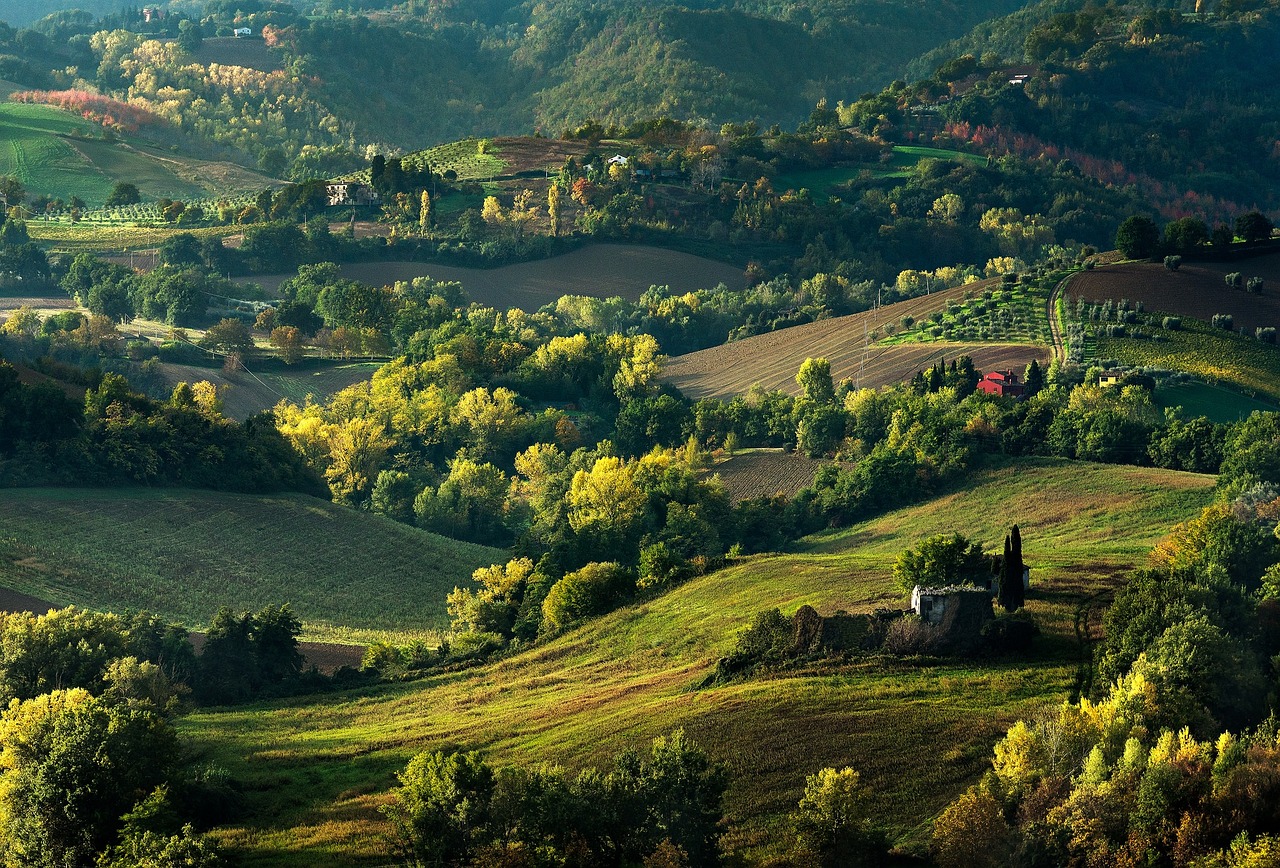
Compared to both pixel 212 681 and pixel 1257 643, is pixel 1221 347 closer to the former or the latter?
pixel 1257 643

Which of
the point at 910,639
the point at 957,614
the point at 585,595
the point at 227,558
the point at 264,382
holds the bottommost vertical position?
the point at 227,558

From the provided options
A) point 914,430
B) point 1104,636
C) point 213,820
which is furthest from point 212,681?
point 914,430

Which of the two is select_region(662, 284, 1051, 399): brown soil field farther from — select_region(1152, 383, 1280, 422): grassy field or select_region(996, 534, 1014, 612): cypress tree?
select_region(996, 534, 1014, 612): cypress tree

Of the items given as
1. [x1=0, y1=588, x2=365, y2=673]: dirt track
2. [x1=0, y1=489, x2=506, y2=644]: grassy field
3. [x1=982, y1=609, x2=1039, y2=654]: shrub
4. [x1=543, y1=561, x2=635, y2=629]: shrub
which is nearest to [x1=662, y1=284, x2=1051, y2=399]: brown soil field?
[x1=0, y1=489, x2=506, y2=644]: grassy field

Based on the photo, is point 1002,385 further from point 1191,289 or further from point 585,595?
point 585,595

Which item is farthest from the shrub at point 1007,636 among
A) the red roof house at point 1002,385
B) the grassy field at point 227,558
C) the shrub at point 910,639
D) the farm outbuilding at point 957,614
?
the red roof house at point 1002,385

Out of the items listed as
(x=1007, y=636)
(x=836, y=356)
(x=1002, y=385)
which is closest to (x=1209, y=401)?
(x=1002, y=385)

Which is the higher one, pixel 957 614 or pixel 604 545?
pixel 957 614
